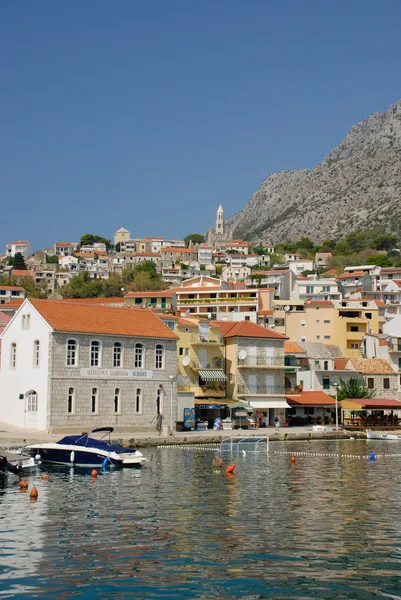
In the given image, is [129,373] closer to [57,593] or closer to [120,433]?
[120,433]

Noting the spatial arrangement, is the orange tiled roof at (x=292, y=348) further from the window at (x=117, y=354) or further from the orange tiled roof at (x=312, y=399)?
the window at (x=117, y=354)

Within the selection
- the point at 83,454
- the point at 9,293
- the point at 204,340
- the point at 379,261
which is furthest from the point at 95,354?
the point at 379,261

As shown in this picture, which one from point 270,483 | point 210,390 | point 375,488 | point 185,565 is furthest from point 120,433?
point 185,565

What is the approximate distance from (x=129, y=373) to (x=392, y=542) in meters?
35.3

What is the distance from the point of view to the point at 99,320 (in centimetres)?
5447

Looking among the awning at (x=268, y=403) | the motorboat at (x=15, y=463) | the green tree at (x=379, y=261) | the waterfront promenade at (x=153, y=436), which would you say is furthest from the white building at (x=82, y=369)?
the green tree at (x=379, y=261)

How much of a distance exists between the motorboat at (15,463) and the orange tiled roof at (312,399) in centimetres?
3904

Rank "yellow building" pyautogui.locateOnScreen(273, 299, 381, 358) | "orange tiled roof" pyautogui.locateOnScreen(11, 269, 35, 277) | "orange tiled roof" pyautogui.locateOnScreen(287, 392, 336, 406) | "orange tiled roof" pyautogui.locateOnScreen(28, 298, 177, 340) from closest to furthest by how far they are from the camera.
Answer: "orange tiled roof" pyautogui.locateOnScreen(28, 298, 177, 340), "orange tiled roof" pyautogui.locateOnScreen(287, 392, 336, 406), "yellow building" pyautogui.locateOnScreen(273, 299, 381, 358), "orange tiled roof" pyautogui.locateOnScreen(11, 269, 35, 277)

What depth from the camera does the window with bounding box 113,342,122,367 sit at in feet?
176

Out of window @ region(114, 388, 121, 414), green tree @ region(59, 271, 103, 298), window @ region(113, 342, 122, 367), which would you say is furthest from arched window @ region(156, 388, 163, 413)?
green tree @ region(59, 271, 103, 298)

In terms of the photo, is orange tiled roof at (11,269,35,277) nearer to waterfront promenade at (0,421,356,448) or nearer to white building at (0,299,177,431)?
white building at (0,299,177,431)

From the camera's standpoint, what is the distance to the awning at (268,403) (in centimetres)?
6688

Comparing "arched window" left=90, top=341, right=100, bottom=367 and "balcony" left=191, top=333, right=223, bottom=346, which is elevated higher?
"balcony" left=191, top=333, right=223, bottom=346

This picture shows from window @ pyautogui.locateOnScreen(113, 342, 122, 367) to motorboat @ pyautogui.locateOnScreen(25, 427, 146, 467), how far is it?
48.4 feet
